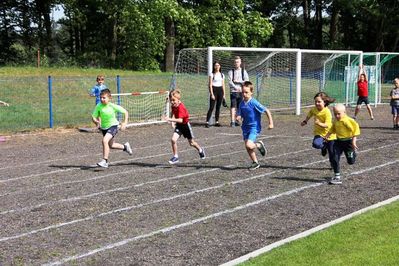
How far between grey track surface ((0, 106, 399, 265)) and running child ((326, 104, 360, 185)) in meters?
0.30

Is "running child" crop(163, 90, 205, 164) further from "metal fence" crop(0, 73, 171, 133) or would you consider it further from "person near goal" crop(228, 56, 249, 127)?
"metal fence" crop(0, 73, 171, 133)

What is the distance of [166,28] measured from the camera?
4169cm

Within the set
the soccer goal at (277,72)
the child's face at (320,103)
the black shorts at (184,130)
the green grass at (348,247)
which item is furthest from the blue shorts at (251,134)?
the soccer goal at (277,72)

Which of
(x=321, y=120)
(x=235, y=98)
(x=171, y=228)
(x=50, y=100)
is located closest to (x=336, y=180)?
(x=321, y=120)

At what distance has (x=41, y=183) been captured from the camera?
9844 mm

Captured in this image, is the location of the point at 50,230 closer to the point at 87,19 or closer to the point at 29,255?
the point at 29,255

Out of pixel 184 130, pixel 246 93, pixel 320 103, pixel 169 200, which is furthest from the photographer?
pixel 184 130

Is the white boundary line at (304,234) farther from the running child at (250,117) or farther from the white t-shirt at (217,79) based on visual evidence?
the white t-shirt at (217,79)

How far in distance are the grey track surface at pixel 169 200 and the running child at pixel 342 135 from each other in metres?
0.30

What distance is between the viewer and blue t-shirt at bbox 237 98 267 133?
10.6 m

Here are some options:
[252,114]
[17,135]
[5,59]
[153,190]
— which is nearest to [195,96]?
[17,135]

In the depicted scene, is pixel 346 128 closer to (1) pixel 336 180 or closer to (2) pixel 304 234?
(1) pixel 336 180

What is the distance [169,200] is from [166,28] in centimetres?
3444

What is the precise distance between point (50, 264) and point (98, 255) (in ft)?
1.60
